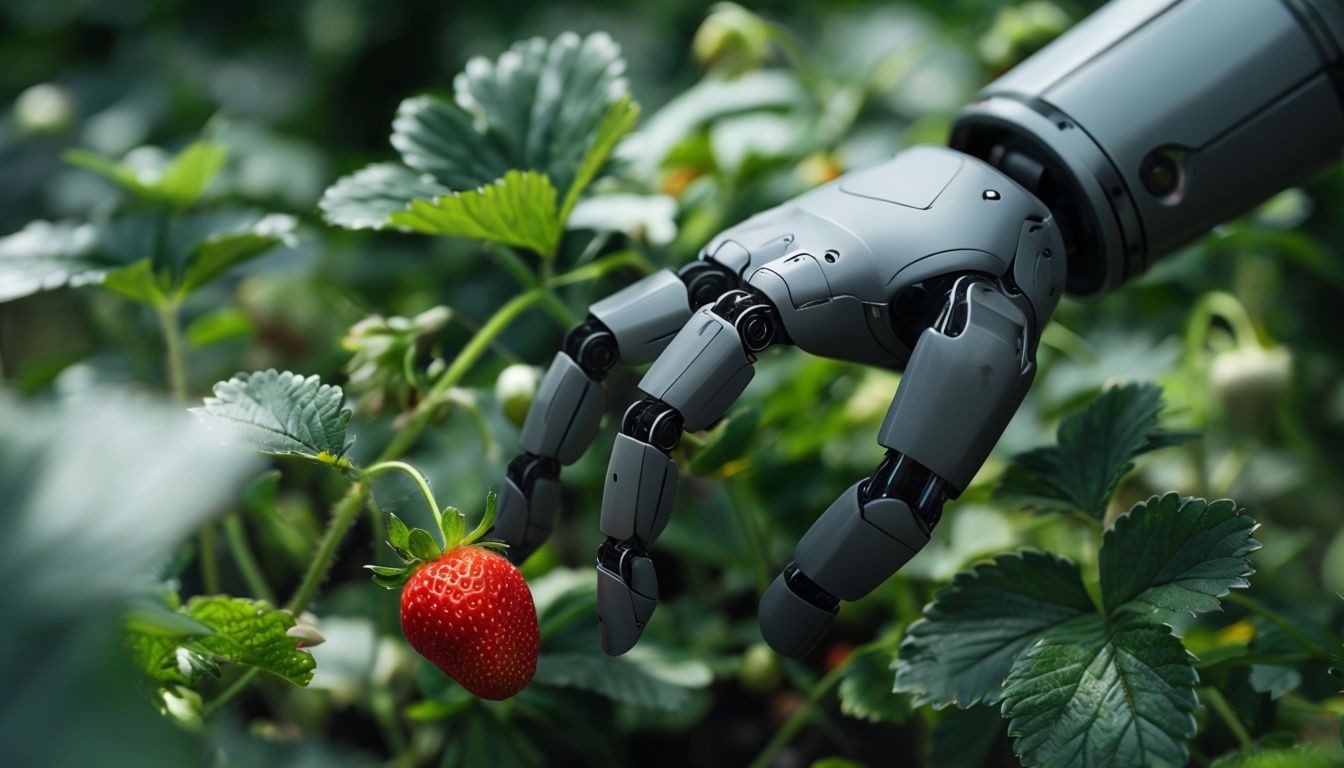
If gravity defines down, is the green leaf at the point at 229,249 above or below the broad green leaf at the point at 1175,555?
below

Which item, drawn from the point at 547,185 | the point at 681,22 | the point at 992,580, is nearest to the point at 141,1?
the point at 681,22

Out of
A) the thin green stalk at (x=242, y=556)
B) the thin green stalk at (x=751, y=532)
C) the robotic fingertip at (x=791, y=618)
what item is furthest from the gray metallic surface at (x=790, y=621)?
→ the thin green stalk at (x=242, y=556)

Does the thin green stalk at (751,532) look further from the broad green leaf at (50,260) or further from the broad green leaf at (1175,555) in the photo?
the broad green leaf at (50,260)

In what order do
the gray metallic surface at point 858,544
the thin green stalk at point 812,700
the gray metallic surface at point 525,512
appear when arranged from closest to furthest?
the gray metallic surface at point 858,544
the gray metallic surface at point 525,512
the thin green stalk at point 812,700

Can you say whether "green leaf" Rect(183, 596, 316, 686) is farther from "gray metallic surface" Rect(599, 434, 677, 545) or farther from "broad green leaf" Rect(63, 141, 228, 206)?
"broad green leaf" Rect(63, 141, 228, 206)

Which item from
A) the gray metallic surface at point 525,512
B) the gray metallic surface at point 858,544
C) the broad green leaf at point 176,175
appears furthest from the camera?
the broad green leaf at point 176,175

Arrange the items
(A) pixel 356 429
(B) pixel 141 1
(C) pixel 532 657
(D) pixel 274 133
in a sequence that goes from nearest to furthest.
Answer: (C) pixel 532 657, (A) pixel 356 429, (D) pixel 274 133, (B) pixel 141 1

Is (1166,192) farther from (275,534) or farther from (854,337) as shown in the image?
(275,534)
